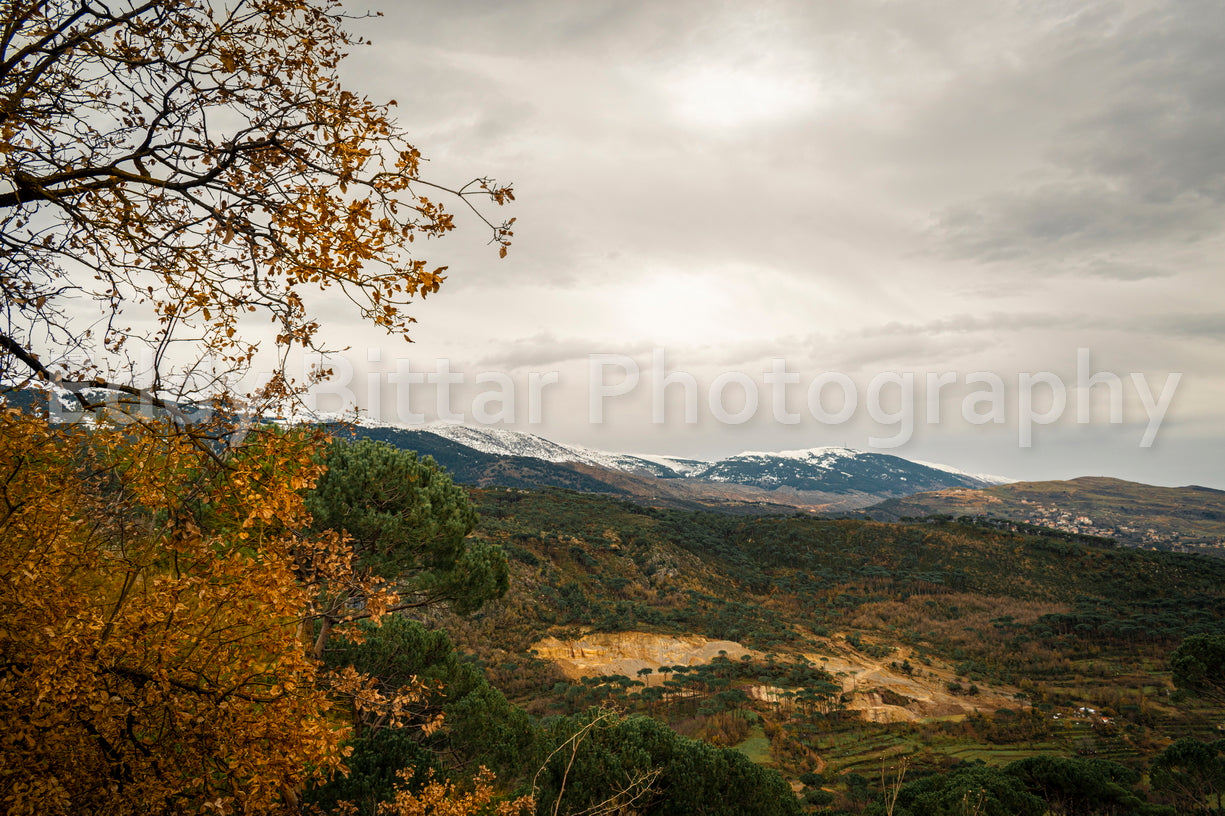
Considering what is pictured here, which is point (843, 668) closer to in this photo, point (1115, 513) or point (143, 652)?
point (143, 652)

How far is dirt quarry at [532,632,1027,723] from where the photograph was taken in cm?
2745

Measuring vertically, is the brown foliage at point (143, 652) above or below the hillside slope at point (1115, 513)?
above

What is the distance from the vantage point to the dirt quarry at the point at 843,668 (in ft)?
90.1

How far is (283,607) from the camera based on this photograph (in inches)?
144

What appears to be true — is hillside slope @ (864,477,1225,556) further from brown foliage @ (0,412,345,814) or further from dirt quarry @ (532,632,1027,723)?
brown foliage @ (0,412,345,814)

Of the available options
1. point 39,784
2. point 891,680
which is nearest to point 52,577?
point 39,784

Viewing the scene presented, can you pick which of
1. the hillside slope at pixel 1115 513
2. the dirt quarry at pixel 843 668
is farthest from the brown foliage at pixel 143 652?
the hillside slope at pixel 1115 513

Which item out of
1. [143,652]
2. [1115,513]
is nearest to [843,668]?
[143,652]

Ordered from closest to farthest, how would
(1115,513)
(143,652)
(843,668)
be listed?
(143,652) < (843,668) < (1115,513)

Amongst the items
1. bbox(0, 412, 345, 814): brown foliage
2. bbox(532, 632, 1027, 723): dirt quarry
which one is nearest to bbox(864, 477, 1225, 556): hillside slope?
bbox(532, 632, 1027, 723): dirt quarry

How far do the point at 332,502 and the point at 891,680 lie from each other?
1305 inches

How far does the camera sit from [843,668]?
108 ft

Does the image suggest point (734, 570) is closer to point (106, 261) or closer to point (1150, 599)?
point (1150, 599)

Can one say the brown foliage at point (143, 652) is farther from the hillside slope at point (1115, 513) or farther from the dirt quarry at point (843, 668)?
the hillside slope at point (1115, 513)
